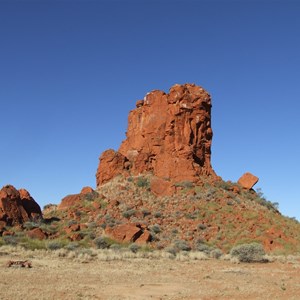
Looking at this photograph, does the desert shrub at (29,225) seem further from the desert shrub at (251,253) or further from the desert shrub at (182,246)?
the desert shrub at (251,253)

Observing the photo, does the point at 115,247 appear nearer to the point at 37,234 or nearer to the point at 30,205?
the point at 37,234

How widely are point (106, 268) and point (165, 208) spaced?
24.9 m

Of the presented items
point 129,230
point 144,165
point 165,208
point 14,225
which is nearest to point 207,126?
point 144,165

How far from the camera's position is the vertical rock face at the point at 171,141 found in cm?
5194

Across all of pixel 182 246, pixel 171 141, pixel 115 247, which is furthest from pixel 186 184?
pixel 115 247

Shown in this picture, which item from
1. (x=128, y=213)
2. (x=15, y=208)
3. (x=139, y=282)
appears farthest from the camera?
(x=128, y=213)

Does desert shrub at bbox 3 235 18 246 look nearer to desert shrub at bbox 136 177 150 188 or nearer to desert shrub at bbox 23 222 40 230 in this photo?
desert shrub at bbox 23 222 40 230

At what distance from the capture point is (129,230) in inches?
A: 1505

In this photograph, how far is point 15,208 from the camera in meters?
42.0

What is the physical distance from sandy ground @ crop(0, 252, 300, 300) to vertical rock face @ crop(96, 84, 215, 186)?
27684 millimetres

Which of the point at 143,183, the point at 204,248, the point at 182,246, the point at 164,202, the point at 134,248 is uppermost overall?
the point at 143,183

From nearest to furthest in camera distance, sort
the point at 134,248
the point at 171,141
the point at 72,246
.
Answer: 1. the point at 72,246
2. the point at 134,248
3. the point at 171,141

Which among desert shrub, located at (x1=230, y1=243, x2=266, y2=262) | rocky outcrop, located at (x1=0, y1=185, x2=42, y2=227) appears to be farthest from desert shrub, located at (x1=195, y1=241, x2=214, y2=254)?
rocky outcrop, located at (x1=0, y1=185, x2=42, y2=227)

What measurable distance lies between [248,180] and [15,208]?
30457mm
